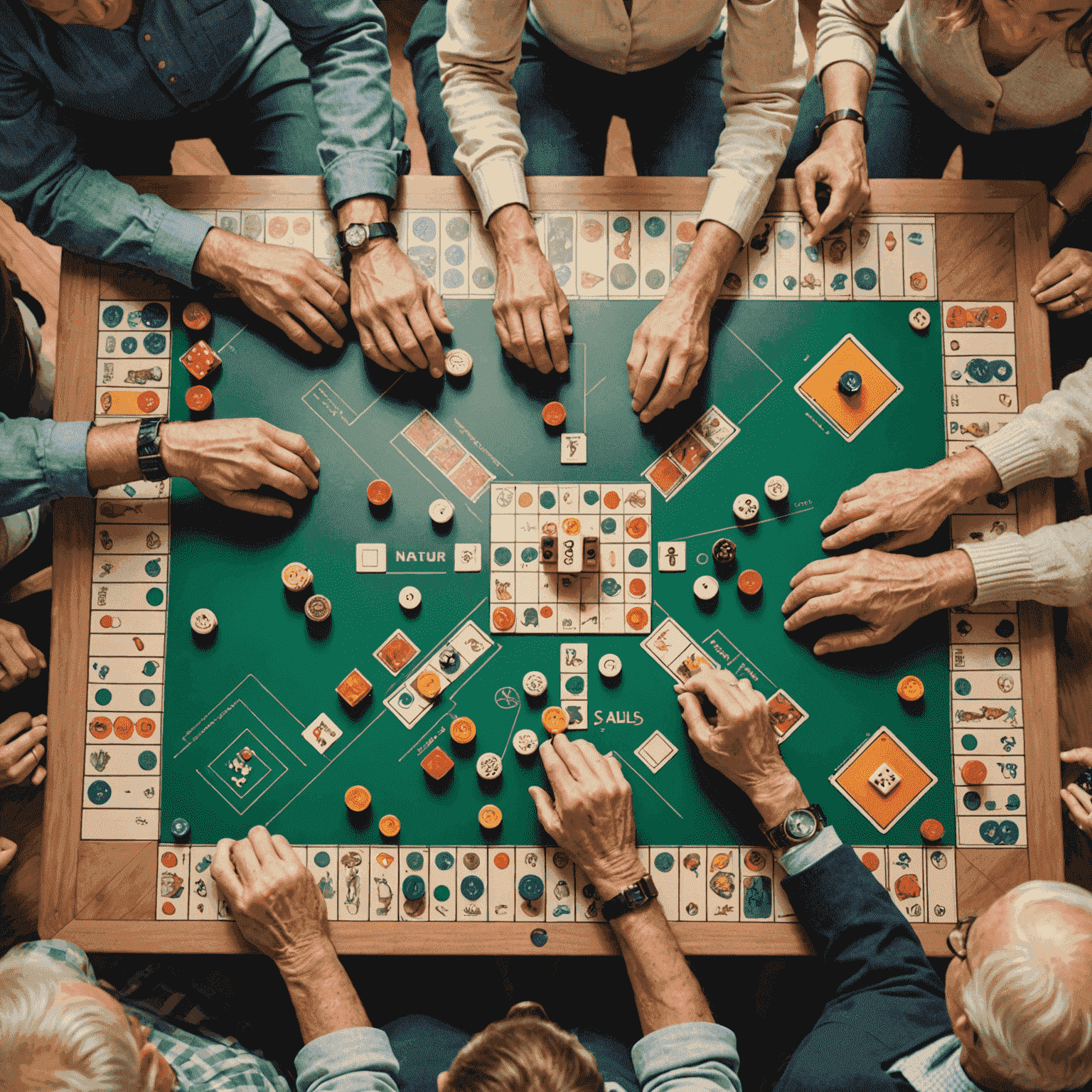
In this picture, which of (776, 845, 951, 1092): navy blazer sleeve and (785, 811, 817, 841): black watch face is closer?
(776, 845, 951, 1092): navy blazer sleeve

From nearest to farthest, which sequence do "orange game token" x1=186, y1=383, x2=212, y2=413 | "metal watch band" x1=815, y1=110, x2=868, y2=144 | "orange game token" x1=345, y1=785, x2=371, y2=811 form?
"orange game token" x1=345, y1=785, x2=371, y2=811 < "orange game token" x1=186, y1=383, x2=212, y2=413 < "metal watch band" x1=815, y1=110, x2=868, y2=144

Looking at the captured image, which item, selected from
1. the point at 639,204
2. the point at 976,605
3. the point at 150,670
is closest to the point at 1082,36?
the point at 639,204

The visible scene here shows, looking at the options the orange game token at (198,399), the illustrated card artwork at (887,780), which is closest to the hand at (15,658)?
the orange game token at (198,399)

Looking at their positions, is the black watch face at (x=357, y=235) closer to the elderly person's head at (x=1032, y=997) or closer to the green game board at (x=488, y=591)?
the green game board at (x=488, y=591)

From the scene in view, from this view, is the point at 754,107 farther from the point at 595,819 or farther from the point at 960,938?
the point at 960,938

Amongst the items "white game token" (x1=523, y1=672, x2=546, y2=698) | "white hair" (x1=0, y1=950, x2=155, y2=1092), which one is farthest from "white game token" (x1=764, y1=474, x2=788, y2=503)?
"white hair" (x1=0, y1=950, x2=155, y2=1092)

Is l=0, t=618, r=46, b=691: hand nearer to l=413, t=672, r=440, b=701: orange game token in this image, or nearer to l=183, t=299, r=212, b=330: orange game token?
l=183, t=299, r=212, b=330: orange game token

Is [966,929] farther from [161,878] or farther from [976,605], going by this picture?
[161,878]
